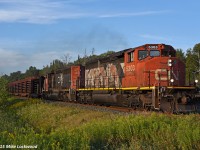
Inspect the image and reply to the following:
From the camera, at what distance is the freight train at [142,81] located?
15375 millimetres

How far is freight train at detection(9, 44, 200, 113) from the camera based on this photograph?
15.4 m

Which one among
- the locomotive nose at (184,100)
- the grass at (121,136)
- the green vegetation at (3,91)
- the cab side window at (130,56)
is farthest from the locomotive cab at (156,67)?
the green vegetation at (3,91)

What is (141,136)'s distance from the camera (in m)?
9.05

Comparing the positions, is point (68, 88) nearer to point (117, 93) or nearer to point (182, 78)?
point (117, 93)

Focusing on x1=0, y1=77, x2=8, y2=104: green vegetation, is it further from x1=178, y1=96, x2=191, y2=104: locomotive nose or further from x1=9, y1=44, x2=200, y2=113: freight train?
x1=178, y1=96, x2=191, y2=104: locomotive nose

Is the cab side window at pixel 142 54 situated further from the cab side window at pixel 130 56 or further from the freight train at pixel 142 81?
the cab side window at pixel 130 56

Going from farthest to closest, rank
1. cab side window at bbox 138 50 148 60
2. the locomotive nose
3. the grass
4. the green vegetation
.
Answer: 1. the green vegetation
2. cab side window at bbox 138 50 148 60
3. the locomotive nose
4. the grass

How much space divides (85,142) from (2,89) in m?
21.6

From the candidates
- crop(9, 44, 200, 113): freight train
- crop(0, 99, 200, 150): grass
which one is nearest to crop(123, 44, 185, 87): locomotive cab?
crop(9, 44, 200, 113): freight train

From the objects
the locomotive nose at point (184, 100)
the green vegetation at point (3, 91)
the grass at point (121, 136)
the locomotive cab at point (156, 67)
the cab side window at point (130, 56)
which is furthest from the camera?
the green vegetation at point (3, 91)

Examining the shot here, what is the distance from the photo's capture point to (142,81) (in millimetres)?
17297

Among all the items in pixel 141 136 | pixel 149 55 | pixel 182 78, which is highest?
pixel 149 55

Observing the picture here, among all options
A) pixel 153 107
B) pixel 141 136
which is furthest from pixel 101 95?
pixel 141 136

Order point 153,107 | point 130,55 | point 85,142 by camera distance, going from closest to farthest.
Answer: point 85,142
point 153,107
point 130,55
